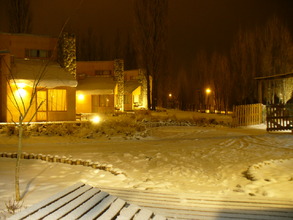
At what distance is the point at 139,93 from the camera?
1453 inches

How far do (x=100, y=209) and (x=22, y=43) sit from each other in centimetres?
1925

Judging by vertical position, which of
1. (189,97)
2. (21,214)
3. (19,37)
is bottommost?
(21,214)

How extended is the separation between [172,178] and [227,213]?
3.54m

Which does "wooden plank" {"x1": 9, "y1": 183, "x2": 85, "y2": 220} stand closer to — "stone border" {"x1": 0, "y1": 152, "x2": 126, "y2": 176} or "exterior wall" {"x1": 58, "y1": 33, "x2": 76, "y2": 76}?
"stone border" {"x1": 0, "y1": 152, "x2": 126, "y2": 176}

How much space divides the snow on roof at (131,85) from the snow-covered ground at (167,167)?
71.3ft

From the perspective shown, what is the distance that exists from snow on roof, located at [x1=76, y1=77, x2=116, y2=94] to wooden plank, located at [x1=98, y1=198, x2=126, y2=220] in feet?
79.3

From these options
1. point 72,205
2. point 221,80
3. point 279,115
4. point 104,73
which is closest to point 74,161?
point 72,205

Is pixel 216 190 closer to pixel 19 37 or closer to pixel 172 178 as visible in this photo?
pixel 172 178

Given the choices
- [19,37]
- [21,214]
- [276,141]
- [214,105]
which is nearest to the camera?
[21,214]

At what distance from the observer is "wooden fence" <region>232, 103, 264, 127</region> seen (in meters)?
19.4

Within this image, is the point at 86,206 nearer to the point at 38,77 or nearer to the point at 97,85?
the point at 38,77

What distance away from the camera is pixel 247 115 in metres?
20.1

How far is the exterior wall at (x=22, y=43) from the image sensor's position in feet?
66.9

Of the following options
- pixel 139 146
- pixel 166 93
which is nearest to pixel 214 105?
pixel 166 93
